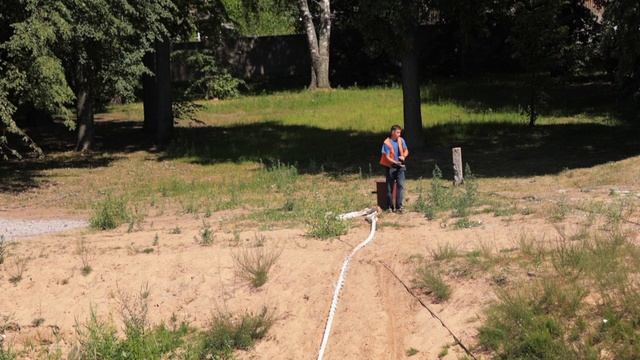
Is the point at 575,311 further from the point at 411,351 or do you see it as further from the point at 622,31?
the point at 622,31

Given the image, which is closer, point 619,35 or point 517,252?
point 517,252

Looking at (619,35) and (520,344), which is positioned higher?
(619,35)

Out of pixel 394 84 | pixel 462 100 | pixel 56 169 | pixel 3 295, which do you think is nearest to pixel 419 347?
pixel 3 295

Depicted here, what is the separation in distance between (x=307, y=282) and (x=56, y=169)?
44.8 feet

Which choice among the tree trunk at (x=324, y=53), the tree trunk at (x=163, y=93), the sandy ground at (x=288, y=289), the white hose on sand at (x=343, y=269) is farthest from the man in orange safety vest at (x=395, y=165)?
the tree trunk at (x=324, y=53)

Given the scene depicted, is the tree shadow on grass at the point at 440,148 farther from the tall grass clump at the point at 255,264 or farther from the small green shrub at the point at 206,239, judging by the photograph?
the tall grass clump at the point at 255,264

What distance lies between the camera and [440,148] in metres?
22.1

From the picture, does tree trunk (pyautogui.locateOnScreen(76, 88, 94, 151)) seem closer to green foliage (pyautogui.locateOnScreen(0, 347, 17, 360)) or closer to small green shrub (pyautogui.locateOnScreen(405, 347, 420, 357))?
green foliage (pyautogui.locateOnScreen(0, 347, 17, 360))

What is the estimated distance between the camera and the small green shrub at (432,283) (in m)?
8.96

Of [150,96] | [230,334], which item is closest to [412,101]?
[150,96]

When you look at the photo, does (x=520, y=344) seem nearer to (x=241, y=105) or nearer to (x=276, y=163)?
(x=276, y=163)

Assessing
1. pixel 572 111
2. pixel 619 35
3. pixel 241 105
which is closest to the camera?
pixel 619 35

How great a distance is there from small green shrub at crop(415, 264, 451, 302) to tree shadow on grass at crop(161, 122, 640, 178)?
9.00 m

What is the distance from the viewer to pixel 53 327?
384 inches
